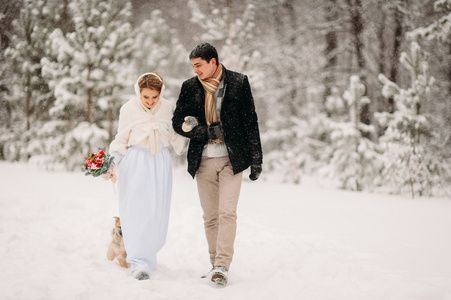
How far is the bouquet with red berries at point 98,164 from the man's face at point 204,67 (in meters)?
1.25

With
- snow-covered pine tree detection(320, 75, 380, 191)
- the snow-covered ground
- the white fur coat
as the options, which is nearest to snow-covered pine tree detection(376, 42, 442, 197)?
snow-covered pine tree detection(320, 75, 380, 191)

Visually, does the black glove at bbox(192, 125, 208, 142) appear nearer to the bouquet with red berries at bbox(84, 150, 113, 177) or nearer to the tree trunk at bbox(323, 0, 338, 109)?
the bouquet with red berries at bbox(84, 150, 113, 177)

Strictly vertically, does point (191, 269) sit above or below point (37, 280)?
below

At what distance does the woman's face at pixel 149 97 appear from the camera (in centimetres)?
402

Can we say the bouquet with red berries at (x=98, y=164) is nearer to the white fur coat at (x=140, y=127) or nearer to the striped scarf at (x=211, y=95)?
the white fur coat at (x=140, y=127)

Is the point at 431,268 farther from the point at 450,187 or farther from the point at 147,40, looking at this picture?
the point at 147,40

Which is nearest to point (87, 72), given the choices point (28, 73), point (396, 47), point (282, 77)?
point (28, 73)

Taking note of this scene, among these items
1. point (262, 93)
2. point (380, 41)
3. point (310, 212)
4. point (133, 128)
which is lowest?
point (310, 212)

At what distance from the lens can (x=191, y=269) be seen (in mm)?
4359

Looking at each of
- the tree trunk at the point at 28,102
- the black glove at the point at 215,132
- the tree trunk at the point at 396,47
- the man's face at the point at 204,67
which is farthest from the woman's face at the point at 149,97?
the tree trunk at the point at 28,102

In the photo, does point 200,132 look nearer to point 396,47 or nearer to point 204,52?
point 204,52

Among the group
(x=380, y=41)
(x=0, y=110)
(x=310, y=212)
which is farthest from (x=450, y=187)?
(x=0, y=110)

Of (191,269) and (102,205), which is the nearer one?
(191,269)

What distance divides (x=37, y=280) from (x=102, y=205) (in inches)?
172
